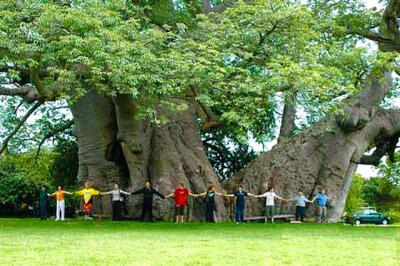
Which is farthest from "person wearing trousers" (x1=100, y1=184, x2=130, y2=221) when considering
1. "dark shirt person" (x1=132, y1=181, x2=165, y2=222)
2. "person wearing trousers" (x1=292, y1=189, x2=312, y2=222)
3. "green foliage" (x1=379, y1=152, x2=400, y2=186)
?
"green foliage" (x1=379, y1=152, x2=400, y2=186)

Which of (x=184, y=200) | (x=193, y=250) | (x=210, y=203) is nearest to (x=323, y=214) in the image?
(x=210, y=203)

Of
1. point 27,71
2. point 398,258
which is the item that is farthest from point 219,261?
point 27,71

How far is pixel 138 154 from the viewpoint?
21656 millimetres

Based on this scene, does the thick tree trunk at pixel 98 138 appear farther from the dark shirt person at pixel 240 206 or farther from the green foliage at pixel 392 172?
the green foliage at pixel 392 172

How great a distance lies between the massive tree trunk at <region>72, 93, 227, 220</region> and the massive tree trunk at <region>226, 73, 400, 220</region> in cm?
171

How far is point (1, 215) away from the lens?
106ft

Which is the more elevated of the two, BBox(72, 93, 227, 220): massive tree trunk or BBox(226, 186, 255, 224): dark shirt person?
BBox(72, 93, 227, 220): massive tree trunk

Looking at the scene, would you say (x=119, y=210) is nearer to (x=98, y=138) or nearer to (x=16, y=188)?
(x=98, y=138)

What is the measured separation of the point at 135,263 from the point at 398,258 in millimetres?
3799

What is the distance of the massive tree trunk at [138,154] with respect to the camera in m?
21.4

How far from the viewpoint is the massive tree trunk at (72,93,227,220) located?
21375 millimetres

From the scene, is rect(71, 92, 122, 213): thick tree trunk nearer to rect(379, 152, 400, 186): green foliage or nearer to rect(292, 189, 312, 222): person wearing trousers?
rect(292, 189, 312, 222): person wearing trousers

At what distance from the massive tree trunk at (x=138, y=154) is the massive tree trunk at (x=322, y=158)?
1.71 meters

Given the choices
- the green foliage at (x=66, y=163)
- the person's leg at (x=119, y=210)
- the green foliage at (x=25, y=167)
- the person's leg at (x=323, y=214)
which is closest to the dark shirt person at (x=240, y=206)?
the person's leg at (x=323, y=214)
